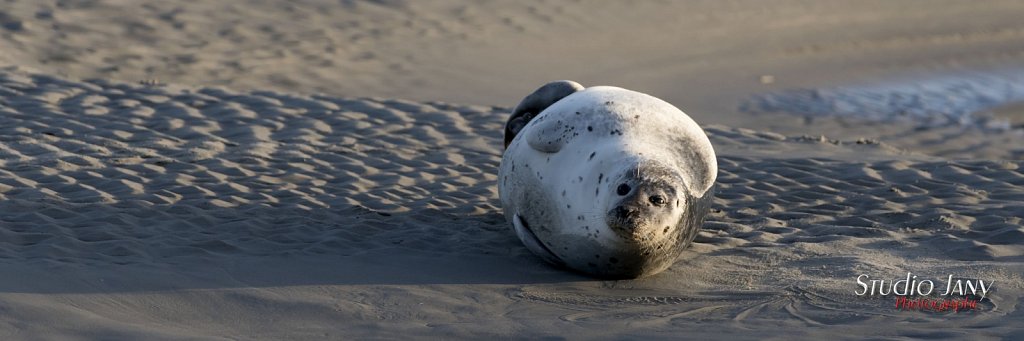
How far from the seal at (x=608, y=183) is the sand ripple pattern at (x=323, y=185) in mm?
500

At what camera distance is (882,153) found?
9.53 m

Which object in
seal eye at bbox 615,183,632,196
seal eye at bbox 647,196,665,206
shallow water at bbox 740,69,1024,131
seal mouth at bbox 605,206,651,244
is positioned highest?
shallow water at bbox 740,69,1024,131

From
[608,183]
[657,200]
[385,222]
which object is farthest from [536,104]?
[657,200]

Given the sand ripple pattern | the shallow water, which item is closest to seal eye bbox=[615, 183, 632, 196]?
the sand ripple pattern

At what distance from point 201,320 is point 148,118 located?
13.6 ft

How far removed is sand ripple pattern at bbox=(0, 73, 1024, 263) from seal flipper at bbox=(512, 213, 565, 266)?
0.31 metres

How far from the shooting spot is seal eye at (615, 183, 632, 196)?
5.67 m

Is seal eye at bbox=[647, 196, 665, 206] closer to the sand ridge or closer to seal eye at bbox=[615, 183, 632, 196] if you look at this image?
seal eye at bbox=[615, 183, 632, 196]

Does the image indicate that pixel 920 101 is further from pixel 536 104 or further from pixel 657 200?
pixel 657 200

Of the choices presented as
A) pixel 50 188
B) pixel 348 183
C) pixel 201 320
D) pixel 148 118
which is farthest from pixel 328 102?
pixel 201 320

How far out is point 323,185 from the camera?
7855 millimetres

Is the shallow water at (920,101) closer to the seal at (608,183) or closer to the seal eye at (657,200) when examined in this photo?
the seal at (608,183)

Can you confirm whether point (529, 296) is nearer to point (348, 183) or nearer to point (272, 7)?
point (348, 183)

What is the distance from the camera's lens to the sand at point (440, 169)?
5.63 metres
